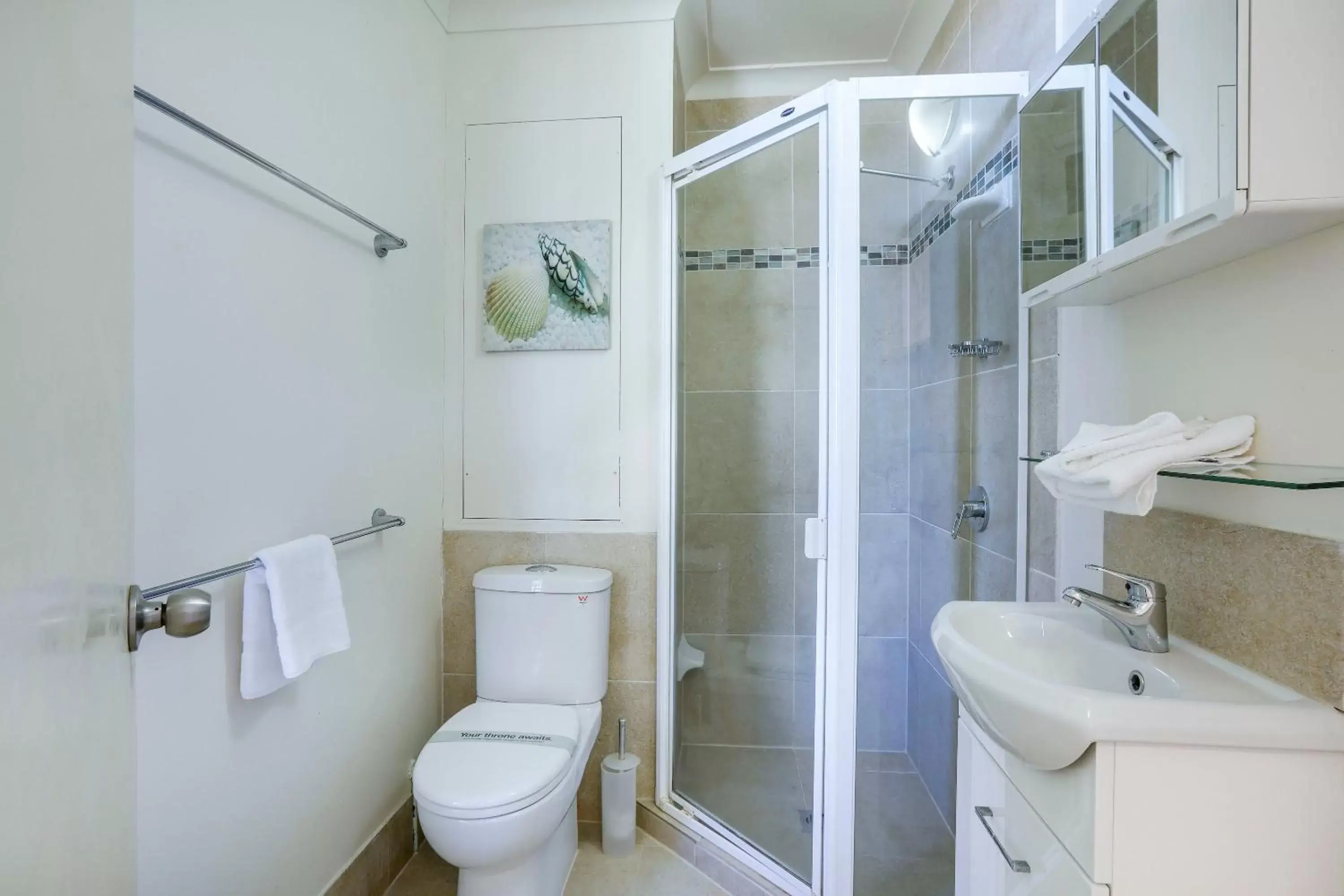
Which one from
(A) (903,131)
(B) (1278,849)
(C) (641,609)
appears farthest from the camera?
(C) (641,609)

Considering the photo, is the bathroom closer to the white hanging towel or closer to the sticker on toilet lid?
the white hanging towel

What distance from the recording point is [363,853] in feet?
4.99

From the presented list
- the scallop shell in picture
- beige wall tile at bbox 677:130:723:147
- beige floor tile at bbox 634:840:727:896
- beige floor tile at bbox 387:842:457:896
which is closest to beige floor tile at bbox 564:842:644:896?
beige floor tile at bbox 634:840:727:896

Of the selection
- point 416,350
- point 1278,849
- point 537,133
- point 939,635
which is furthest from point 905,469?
point 537,133

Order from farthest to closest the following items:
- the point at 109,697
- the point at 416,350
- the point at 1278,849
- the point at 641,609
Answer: the point at 641,609, the point at 416,350, the point at 1278,849, the point at 109,697

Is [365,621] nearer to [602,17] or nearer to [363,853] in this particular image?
[363,853]

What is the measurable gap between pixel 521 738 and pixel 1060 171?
1.76m

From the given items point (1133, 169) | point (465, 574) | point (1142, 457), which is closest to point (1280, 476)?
point (1142, 457)

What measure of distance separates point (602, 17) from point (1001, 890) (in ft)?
7.98

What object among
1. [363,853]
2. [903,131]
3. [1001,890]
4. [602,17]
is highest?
[602,17]

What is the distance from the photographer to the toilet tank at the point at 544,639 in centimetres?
176

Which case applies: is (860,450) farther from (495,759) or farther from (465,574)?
(465,574)

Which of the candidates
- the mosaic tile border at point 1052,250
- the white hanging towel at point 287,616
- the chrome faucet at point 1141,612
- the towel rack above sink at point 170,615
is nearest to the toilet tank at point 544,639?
the white hanging towel at point 287,616

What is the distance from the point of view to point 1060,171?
1162 millimetres
